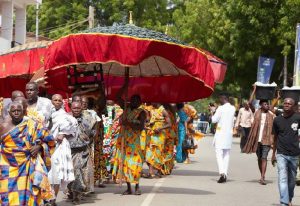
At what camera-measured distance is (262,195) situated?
13.5m

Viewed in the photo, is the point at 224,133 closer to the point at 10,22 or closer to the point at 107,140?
the point at 107,140

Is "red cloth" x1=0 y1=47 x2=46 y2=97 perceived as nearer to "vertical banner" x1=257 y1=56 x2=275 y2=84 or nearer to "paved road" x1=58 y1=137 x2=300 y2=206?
"paved road" x1=58 y1=137 x2=300 y2=206

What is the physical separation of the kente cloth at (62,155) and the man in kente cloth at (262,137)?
5.06 m

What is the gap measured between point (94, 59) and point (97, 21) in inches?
1627

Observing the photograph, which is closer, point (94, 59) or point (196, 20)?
point (94, 59)

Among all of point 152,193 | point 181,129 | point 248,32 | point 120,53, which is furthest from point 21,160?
point 248,32

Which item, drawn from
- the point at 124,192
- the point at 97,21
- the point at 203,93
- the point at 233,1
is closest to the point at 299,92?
the point at 203,93

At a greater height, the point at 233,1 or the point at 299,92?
the point at 233,1

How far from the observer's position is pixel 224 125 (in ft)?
51.8

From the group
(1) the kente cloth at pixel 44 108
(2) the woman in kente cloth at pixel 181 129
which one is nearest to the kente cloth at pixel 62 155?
(1) the kente cloth at pixel 44 108

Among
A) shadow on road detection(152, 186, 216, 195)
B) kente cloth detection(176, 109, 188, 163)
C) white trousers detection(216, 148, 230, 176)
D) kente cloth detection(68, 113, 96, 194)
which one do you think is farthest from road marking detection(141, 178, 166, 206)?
kente cloth detection(176, 109, 188, 163)

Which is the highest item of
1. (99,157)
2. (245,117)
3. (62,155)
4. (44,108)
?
(245,117)

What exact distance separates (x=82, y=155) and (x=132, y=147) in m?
1.24

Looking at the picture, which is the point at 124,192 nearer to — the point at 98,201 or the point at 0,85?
the point at 98,201
